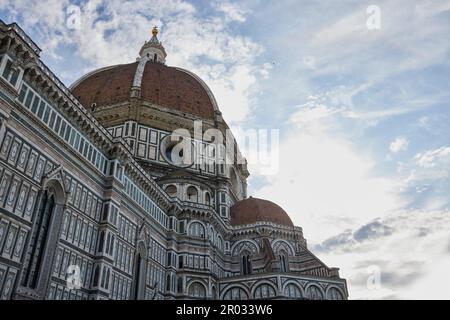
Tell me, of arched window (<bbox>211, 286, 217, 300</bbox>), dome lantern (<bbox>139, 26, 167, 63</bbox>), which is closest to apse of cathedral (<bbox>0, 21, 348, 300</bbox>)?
arched window (<bbox>211, 286, 217, 300</bbox>)

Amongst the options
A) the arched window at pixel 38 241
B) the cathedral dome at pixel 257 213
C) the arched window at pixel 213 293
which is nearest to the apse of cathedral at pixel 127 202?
the arched window at pixel 38 241

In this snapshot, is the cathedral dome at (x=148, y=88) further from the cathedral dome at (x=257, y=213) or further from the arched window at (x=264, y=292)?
the arched window at (x=264, y=292)

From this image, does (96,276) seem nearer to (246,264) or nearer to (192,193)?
(192,193)

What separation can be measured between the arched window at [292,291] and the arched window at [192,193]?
13.3 meters

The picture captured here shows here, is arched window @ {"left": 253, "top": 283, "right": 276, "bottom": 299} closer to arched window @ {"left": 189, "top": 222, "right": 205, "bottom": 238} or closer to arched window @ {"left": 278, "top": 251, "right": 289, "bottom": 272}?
arched window @ {"left": 278, "top": 251, "right": 289, "bottom": 272}

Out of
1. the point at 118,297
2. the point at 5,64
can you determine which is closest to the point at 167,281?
the point at 118,297

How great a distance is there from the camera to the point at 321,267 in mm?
43812

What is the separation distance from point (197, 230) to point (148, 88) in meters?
24.3

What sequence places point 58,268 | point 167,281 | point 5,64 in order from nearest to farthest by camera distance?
point 5,64 < point 58,268 < point 167,281

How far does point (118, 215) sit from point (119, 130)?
2162cm

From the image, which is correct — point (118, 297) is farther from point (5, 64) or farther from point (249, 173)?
point (249, 173)

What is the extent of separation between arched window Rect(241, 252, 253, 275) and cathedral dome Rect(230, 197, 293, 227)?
4.35 m

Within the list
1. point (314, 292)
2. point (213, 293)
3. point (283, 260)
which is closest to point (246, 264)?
point (283, 260)

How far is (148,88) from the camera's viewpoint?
54125 millimetres
